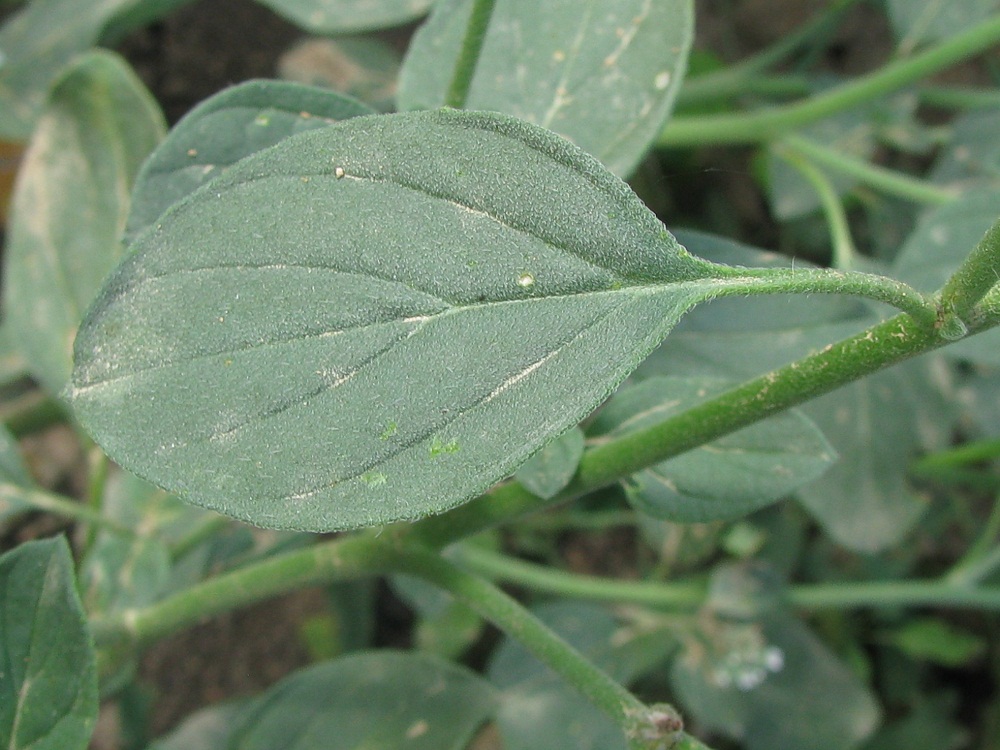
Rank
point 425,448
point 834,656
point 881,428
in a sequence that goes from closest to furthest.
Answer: point 425,448, point 881,428, point 834,656

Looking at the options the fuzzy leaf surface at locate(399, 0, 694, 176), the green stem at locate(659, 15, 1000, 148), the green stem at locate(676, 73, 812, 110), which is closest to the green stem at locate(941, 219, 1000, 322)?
the fuzzy leaf surface at locate(399, 0, 694, 176)

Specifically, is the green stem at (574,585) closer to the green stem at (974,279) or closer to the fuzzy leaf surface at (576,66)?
the fuzzy leaf surface at (576,66)

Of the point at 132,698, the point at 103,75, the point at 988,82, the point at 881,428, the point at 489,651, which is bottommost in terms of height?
the point at 489,651

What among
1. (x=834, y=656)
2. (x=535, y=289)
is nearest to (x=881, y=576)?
(x=834, y=656)

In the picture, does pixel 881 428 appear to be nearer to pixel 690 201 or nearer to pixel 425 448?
pixel 690 201

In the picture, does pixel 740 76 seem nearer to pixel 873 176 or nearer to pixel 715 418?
pixel 873 176

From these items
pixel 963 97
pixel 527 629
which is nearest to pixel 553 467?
pixel 527 629

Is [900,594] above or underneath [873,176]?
underneath
